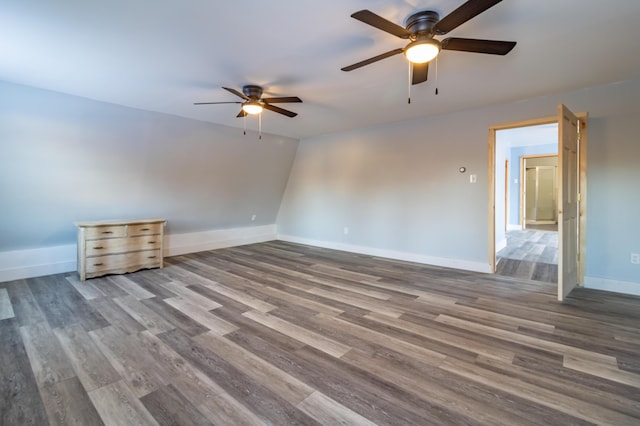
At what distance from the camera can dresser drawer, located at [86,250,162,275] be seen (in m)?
4.00

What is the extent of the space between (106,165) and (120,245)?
1169mm

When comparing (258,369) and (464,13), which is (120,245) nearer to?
(258,369)

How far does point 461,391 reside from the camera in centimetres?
175

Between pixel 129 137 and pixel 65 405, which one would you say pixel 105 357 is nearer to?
pixel 65 405

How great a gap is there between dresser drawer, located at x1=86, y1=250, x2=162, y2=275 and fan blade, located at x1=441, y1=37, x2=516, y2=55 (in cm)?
466

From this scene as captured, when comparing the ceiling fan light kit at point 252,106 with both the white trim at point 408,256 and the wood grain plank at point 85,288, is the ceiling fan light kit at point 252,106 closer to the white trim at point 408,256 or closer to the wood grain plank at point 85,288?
the wood grain plank at point 85,288

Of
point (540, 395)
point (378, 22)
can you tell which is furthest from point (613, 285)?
point (378, 22)

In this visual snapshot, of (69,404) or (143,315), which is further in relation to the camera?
(143,315)

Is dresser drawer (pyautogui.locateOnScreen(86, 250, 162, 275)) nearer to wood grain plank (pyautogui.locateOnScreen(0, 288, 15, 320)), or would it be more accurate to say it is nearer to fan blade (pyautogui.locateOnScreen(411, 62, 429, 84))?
wood grain plank (pyautogui.locateOnScreen(0, 288, 15, 320))

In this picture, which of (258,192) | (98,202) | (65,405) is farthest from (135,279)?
(258,192)

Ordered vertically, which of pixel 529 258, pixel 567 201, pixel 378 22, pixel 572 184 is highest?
pixel 378 22

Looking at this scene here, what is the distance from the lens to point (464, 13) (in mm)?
1673

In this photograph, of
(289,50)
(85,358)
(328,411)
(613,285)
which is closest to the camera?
(328,411)

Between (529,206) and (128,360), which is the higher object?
(529,206)
